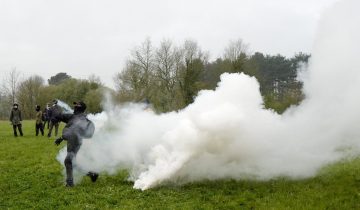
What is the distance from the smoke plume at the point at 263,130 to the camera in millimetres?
14430

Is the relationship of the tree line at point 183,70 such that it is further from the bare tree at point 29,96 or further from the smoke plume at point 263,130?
the smoke plume at point 263,130

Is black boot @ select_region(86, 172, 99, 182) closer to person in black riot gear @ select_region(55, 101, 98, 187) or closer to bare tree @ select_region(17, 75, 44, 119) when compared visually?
person in black riot gear @ select_region(55, 101, 98, 187)

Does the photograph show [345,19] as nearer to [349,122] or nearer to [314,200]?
[349,122]

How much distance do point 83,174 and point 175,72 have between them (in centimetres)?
5515

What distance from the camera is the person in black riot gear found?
53.2ft

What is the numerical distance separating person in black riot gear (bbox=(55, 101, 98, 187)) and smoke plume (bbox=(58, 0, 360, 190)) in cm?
92

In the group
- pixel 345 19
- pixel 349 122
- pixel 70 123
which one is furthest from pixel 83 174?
pixel 345 19

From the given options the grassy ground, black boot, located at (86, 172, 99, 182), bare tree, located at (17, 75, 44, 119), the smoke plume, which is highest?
bare tree, located at (17, 75, 44, 119)

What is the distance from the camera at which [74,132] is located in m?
16.3

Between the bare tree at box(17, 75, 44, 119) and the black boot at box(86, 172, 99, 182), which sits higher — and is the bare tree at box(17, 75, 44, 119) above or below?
above

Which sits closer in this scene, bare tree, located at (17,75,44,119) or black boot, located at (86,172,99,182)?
black boot, located at (86,172,99,182)

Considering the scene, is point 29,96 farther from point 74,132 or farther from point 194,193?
point 194,193

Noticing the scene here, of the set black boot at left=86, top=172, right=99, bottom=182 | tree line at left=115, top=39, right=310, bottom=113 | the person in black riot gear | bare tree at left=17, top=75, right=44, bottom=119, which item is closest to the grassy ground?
black boot at left=86, top=172, right=99, bottom=182

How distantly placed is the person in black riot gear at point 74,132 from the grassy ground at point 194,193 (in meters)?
0.57
